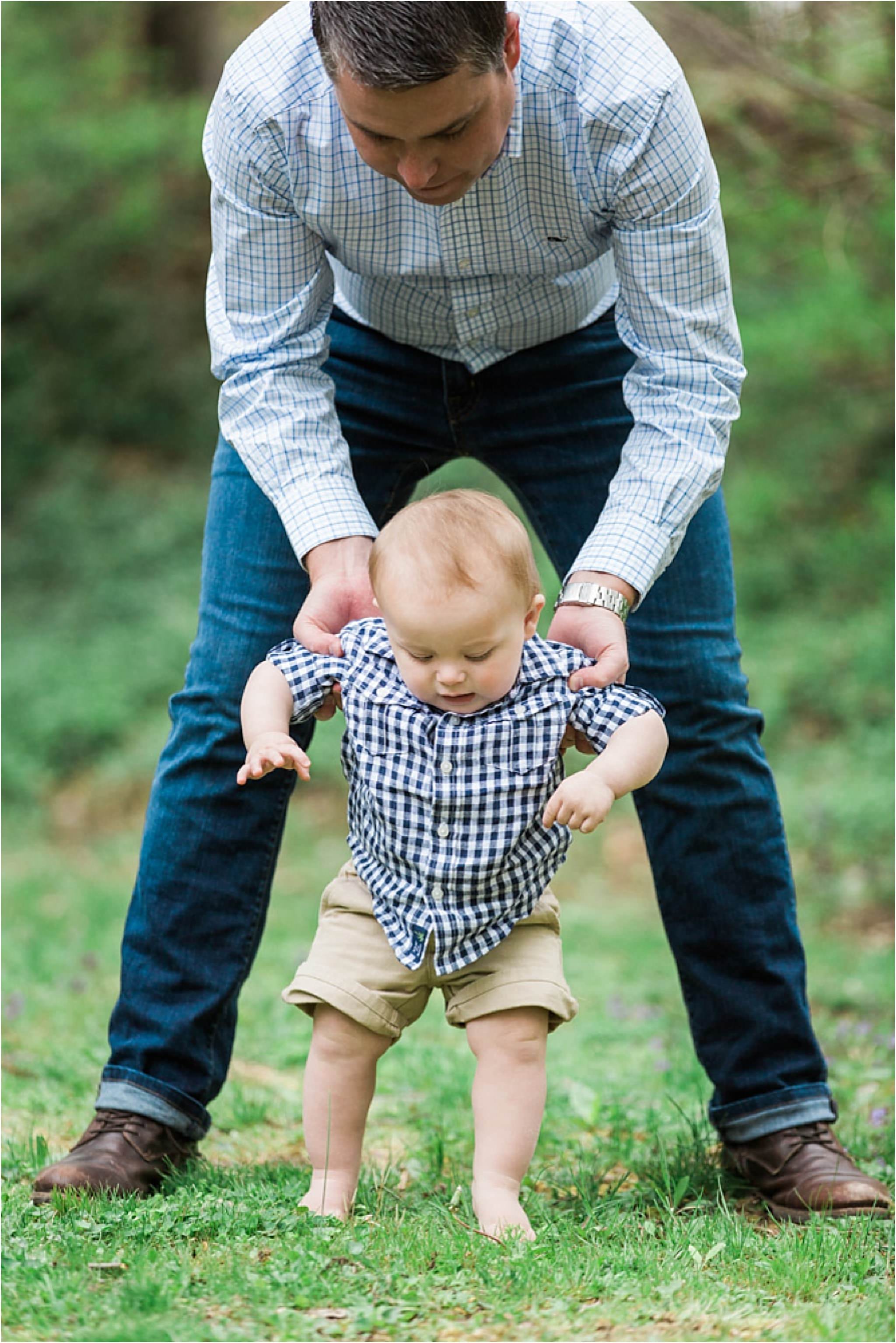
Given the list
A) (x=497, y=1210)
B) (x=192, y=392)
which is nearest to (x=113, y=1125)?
(x=497, y=1210)

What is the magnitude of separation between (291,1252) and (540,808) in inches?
30.0

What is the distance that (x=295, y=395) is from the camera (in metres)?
2.64

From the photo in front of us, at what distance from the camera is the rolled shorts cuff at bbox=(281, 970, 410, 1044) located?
2.41m

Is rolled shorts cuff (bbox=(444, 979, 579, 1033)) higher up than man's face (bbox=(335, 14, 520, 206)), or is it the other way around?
man's face (bbox=(335, 14, 520, 206))

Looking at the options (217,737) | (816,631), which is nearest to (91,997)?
(217,737)

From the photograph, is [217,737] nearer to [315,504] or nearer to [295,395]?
[315,504]

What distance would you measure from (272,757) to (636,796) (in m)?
0.79

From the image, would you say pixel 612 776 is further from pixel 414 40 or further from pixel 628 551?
pixel 414 40

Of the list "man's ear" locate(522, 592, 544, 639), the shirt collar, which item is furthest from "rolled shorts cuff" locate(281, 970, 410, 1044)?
the shirt collar

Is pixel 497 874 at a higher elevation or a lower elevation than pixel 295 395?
lower

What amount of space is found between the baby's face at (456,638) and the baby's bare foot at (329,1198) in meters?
0.80

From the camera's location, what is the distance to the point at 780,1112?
2791 mm

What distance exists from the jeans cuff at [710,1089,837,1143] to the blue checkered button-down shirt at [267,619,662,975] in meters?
0.72

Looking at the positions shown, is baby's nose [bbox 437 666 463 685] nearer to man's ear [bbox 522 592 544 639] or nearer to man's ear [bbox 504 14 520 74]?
man's ear [bbox 522 592 544 639]
